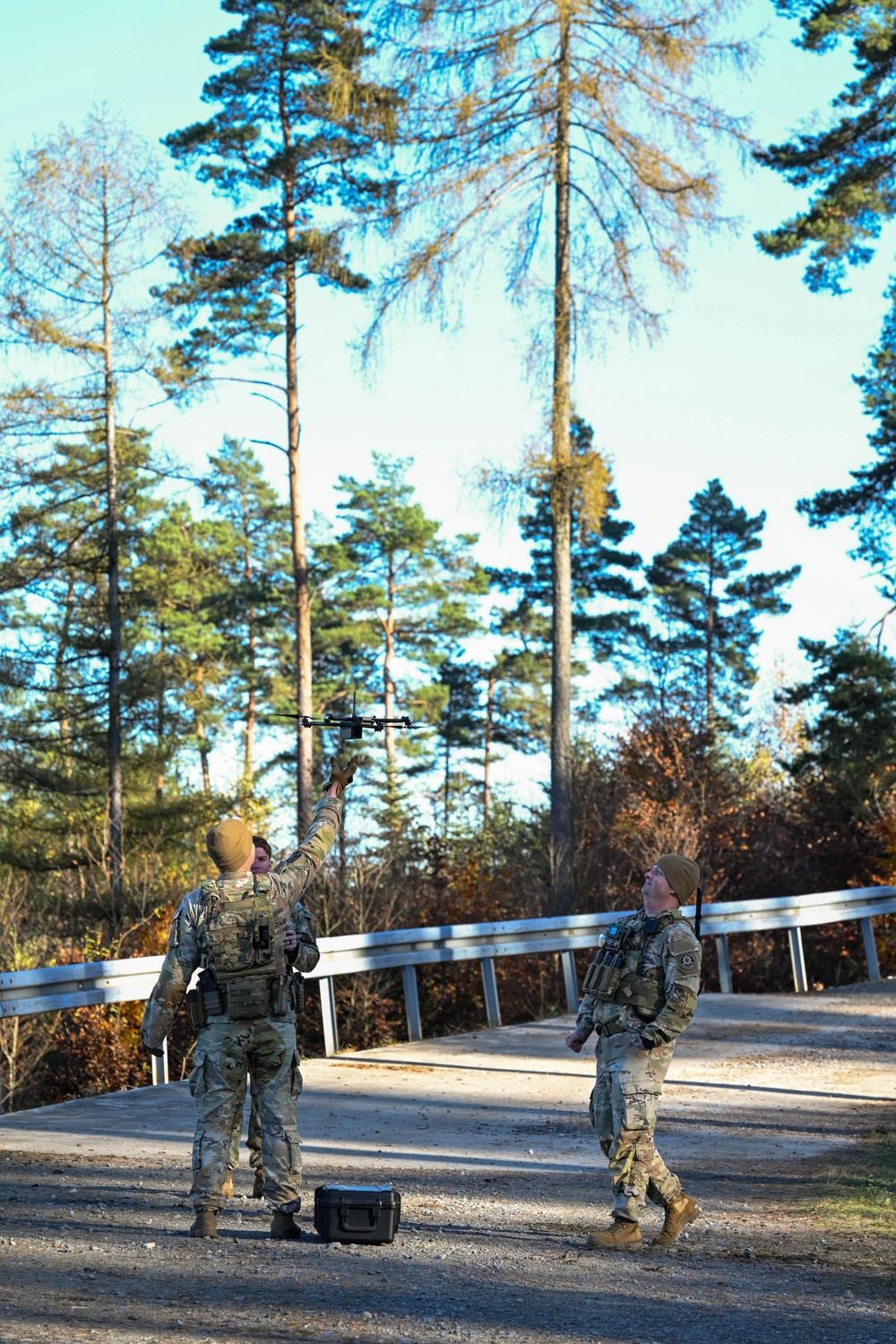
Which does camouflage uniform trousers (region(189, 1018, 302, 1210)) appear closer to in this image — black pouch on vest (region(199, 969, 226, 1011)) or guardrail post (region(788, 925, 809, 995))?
black pouch on vest (region(199, 969, 226, 1011))

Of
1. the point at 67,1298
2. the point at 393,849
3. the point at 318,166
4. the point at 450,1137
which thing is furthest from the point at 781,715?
the point at 67,1298

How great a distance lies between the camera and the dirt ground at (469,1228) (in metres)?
5.68

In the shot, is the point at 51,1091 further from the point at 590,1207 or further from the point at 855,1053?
the point at 590,1207

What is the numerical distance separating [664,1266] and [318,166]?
2657cm

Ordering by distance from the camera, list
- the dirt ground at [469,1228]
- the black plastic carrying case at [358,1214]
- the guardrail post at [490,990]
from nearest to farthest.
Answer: the dirt ground at [469,1228] < the black plastic carrying case at [358,1214] < the guardrail post at [490,990]

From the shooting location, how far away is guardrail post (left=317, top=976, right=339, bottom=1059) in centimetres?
1339

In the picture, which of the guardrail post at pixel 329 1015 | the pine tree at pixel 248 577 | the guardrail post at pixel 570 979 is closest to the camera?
the guardrail post at pixel 329 1015

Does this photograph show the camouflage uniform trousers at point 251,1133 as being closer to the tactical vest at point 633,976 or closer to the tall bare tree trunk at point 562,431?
the tactical vest at point 633,976

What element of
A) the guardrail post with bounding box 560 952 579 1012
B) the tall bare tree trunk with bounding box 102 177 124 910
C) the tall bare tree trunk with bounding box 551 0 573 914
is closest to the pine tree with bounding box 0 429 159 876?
the tall bare tree trunk with bounding box 102 177 124 910

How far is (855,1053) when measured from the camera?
45.4ft

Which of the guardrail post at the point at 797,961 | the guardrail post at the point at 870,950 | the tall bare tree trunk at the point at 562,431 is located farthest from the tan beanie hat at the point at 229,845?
the tall bare tree trunk at the point at 562,431

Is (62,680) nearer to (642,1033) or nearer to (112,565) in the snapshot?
(112,565)

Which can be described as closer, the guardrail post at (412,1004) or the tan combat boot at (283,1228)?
the tan combat boot at (283,1228)

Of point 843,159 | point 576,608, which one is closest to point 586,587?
point 576,608
